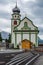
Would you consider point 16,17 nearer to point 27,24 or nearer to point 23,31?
point 27,24

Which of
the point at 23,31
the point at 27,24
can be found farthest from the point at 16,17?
the point at 23,31

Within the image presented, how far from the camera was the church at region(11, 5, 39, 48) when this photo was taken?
91.9 metres

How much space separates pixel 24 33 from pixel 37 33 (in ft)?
14.2

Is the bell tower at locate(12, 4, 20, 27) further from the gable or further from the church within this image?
the gable

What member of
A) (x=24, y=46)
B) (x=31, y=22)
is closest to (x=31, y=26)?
(x=31, y=22)

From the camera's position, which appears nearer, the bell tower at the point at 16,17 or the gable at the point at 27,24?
the gable at the point at 27,24

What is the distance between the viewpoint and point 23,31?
93062mm

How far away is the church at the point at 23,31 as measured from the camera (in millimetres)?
91938

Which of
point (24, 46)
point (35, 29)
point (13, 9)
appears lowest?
point (24, 46)

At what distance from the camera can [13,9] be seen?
337ft

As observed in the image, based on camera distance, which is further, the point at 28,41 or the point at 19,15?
the point at 19,15

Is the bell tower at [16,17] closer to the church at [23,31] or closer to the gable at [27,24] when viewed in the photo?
the church at [23,31]

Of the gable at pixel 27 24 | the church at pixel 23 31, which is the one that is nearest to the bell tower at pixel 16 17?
the church at pixel 23 31

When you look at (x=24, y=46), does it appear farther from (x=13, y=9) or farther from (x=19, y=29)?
(x=13, y=9)
